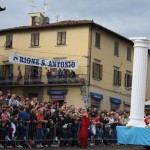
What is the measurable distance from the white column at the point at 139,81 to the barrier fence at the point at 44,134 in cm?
488

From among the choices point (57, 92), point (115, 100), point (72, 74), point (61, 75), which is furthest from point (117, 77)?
point (61, 75)

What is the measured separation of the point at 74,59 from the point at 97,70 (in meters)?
2.78

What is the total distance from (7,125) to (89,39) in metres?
29.0

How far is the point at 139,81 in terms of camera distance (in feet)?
61.8

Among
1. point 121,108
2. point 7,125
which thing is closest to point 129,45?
point 121,108

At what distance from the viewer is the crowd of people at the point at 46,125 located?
20594 mm

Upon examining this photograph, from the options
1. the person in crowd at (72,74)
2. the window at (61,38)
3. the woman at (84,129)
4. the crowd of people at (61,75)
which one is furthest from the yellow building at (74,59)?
the woman at (84,129)

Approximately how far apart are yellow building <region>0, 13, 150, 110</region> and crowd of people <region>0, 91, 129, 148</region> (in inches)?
737

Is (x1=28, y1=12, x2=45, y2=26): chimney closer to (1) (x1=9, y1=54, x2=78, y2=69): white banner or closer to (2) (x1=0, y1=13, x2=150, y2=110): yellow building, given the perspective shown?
(2) (x1=0, y1=13, x2=150, y2=110): yellow building

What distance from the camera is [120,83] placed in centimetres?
5450

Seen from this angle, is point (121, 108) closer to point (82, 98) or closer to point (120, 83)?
point (120, 83)

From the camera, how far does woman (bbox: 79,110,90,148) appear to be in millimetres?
23844

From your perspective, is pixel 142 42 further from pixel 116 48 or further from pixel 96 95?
pixel 116 48

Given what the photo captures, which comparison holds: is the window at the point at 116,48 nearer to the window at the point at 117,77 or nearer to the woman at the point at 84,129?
the window at the point at 117,77
